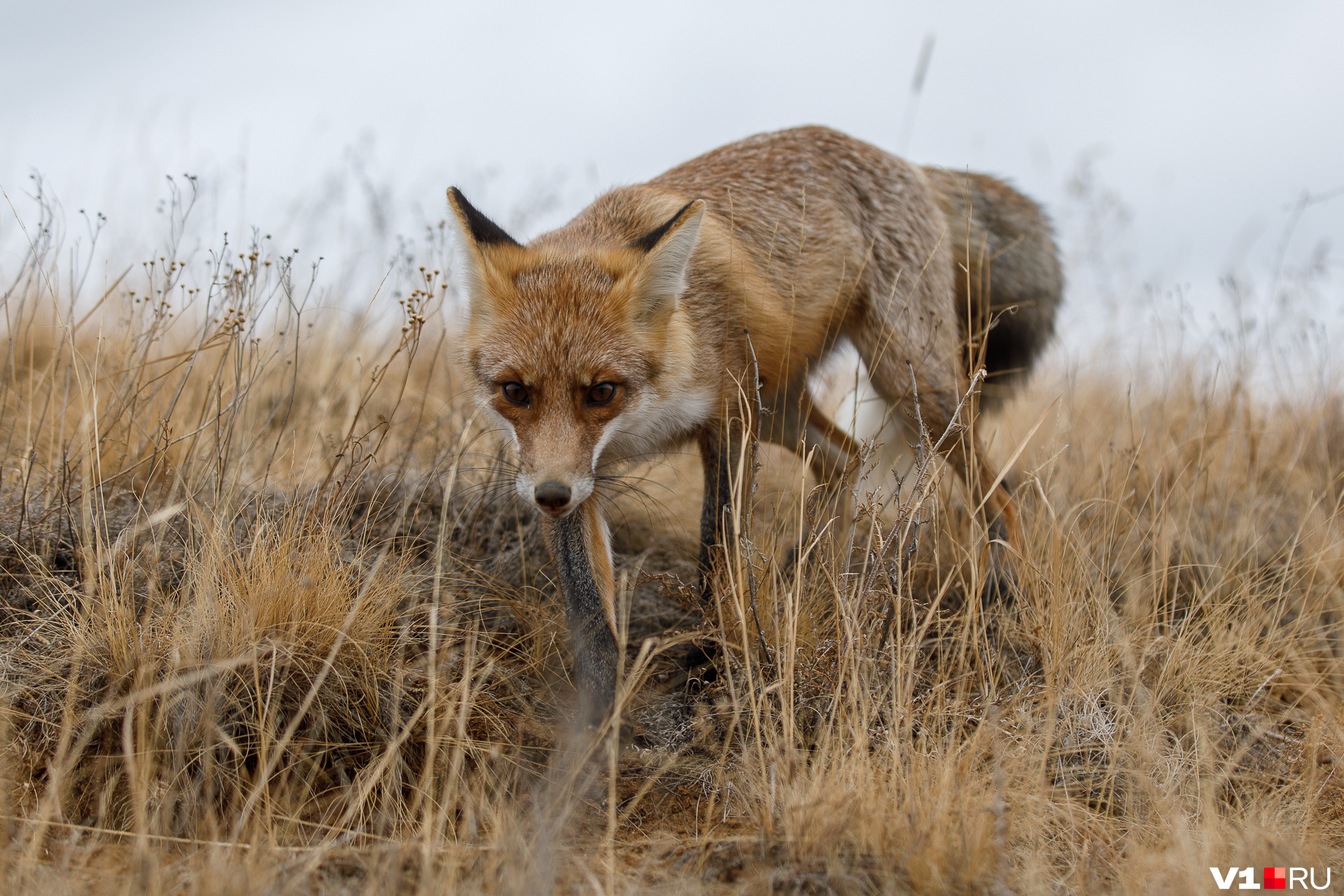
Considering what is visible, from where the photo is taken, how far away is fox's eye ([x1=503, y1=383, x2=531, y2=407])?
111 inches

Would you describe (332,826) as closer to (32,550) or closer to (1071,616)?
(32,550)

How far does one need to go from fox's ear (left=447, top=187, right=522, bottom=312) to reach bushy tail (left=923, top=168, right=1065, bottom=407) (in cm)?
236

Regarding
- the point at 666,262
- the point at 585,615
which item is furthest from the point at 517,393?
the point at 585,615

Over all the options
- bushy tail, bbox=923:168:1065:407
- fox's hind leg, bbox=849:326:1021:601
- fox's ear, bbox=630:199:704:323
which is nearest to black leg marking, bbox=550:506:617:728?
fox's ear, bbox=630:199:704:323

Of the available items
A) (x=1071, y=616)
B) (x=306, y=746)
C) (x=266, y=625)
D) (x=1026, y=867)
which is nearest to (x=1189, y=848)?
(x=1026, y=867)

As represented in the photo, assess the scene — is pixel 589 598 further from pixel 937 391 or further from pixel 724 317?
pixel 937 391

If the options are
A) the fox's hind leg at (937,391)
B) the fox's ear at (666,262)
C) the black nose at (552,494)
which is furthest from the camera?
the fox's hind leg at (937,391)

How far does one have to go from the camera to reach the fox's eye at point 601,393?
2826 mm

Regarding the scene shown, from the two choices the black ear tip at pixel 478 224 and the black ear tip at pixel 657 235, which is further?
the black ear tip at pixel 478 224

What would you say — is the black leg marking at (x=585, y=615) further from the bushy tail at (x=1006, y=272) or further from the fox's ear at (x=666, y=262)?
the bushy tail at (x=1006, y=272)

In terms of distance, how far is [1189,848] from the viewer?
71.3 inches

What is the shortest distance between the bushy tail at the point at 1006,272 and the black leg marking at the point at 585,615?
2.28 metres

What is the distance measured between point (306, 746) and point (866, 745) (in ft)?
5.28

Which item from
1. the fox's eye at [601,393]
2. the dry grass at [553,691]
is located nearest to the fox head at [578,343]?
the fox's eye at [601,393]
